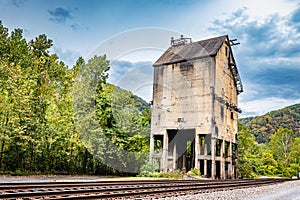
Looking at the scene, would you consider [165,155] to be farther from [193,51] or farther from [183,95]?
[193,51]

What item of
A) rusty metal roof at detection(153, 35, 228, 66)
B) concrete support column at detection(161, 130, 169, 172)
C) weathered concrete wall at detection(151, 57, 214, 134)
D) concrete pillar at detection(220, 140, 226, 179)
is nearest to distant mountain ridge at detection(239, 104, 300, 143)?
rusty metal roof at detection(153, 35, 228, 66)

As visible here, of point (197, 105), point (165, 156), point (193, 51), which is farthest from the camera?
point (193, 51)

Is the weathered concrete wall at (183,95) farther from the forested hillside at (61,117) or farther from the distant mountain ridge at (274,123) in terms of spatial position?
the distant mountain ridge at (274,123)

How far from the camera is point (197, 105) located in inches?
1139

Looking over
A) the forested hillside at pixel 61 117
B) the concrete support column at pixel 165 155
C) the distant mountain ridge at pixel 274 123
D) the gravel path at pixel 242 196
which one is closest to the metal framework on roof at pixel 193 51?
the forested hillside at pixel 61 117

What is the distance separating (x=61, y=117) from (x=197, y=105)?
500 inches

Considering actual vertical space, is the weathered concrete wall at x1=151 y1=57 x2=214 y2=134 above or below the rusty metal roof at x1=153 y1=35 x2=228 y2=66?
below

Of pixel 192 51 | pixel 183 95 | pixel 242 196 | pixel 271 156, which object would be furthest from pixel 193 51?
pixel 271 156

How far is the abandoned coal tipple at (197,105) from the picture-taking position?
92.9 ft

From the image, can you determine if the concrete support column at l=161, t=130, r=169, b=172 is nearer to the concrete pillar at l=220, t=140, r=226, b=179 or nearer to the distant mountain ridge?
the concrete pillar at l=220, t=140, r=226, b=179

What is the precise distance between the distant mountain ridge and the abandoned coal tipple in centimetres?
13395

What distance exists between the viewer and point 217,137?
28.2 metres

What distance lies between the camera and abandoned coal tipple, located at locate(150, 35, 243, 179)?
2833 centimetres

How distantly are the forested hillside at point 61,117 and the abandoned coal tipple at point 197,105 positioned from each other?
407cm
